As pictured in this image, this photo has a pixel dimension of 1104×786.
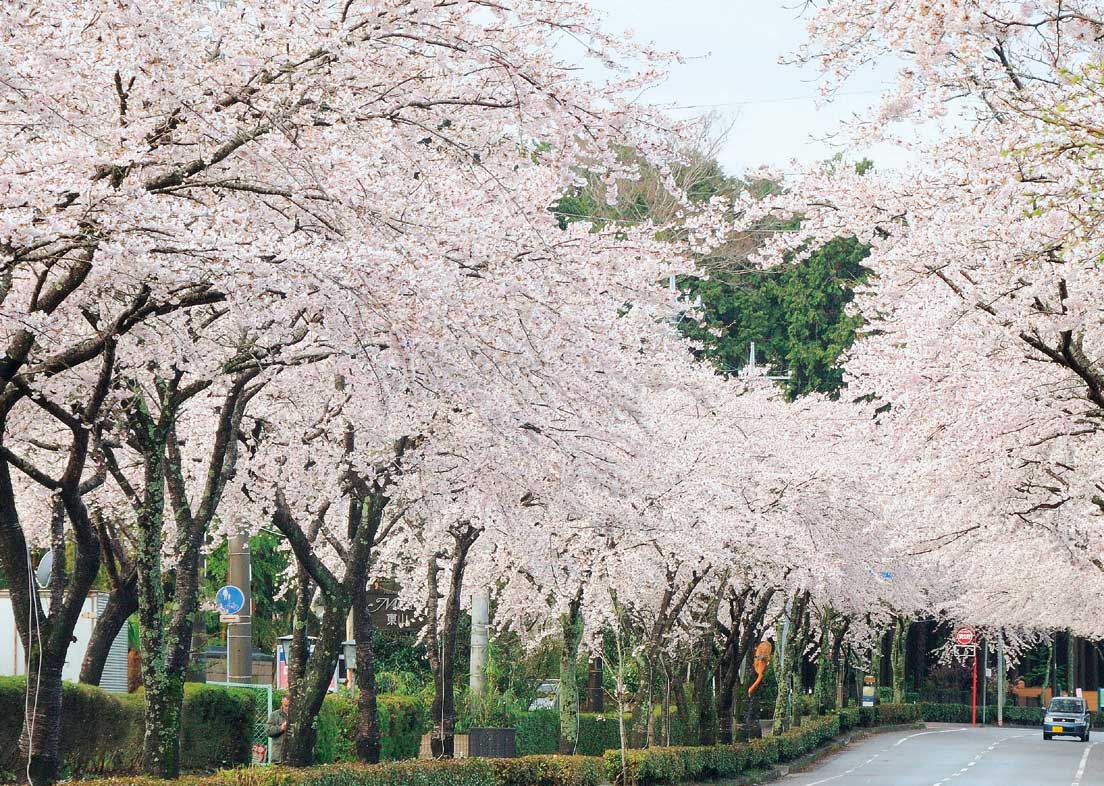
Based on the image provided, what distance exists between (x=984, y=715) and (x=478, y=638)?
41.8 meters

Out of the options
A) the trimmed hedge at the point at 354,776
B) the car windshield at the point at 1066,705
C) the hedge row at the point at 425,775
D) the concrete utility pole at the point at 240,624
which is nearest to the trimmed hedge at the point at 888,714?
the car windshield at the point at 1066,705

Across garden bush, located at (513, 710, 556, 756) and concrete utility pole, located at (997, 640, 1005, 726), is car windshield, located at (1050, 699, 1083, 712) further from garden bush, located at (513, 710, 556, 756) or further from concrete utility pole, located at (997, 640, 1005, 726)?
garden bush, located at (513, 710, 556, 756)

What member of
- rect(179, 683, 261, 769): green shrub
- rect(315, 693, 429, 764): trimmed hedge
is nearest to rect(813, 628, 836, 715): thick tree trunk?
rect(315, 693, 429, 764): trimmed hedge

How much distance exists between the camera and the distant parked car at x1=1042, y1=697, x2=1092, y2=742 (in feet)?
160

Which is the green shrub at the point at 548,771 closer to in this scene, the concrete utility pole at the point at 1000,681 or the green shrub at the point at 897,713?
the green shrub at the point at 897,713

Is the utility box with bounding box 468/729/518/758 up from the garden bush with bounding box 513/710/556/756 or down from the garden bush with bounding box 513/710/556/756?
up

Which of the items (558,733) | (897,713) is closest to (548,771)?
(558,733)

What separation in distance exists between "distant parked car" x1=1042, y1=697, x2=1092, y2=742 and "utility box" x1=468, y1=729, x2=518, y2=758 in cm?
3251

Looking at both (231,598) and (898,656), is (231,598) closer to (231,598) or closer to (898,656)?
(231,598)

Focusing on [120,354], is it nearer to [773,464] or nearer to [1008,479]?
[1008,479]

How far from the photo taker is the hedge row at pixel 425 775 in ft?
40.6

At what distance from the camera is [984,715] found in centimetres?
6253

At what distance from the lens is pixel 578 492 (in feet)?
58.4

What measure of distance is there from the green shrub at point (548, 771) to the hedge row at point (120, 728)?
12.0 ft
